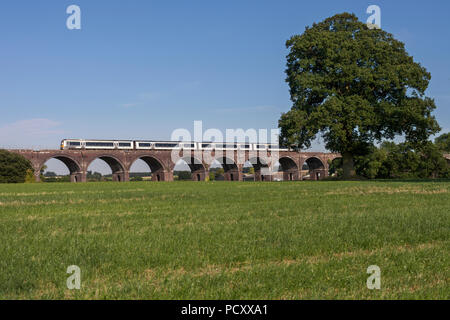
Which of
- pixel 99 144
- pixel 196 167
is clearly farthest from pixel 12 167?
pixel 196 167

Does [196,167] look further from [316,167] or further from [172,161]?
[316,167]

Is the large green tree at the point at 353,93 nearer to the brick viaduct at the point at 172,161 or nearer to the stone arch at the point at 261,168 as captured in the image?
the brick viaduct at the point at 172,161

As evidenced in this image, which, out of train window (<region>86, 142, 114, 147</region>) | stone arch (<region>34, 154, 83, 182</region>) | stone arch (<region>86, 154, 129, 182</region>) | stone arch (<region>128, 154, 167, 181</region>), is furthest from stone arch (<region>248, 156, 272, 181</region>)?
stone arch (<region>34, 154, 83, 182</region>)

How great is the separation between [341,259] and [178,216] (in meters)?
5.41

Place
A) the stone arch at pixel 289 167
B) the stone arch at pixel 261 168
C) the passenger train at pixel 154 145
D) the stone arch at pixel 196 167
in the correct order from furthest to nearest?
the stone arch at pixel 289 167 → the stone arch at pixel 261 168 → the stone arch at pixel 196 167 → the passenger train at pixel 154 145

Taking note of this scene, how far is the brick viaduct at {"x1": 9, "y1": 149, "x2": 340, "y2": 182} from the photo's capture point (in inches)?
2680

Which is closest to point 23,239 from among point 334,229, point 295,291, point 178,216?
point 178,216

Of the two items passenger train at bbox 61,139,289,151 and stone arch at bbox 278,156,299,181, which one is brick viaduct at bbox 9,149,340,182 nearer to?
stone arch at bbox 278,156,299,181

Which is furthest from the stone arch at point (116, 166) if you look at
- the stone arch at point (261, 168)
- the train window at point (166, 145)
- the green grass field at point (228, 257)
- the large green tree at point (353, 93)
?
the green grass field at point (228, 257)

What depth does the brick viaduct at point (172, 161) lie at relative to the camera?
223 feet

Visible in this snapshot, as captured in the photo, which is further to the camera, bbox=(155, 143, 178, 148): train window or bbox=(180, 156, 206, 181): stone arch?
bbox=(180, 156, 206, 181): stone arch

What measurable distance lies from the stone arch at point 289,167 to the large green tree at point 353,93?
5792 cm

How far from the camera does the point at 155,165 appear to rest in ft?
261
